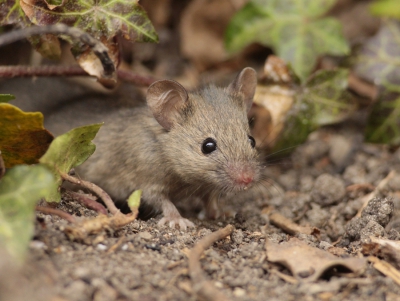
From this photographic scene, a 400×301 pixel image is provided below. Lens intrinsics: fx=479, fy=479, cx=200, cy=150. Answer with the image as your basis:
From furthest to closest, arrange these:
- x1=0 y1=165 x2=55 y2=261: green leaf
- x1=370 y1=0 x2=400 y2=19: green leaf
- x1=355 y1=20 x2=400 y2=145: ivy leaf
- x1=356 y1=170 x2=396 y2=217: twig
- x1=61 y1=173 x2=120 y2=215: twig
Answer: x1=370 y1=0 x2=400 y2=19: green leaf < x1=355 y1=20 x2=400 y2=145: ivy leaf < x1=356 y1=170 x2=396 y2=217: twig < x1=61 y1=173 x2=120 y2=215: twig < x1=0 y1=165 x2=55 y2=261: green leaf

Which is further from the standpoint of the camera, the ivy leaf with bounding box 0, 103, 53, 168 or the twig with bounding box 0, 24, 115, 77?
the ivy leaf with bounding box 0, 103, 53, 168

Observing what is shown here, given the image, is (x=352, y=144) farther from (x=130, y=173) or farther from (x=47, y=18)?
(x=47, y=18)

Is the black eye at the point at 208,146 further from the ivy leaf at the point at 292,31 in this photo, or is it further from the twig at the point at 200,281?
the ivy leaf at the point at 292,31

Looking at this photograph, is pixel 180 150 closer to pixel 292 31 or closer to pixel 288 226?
pixel 288 226

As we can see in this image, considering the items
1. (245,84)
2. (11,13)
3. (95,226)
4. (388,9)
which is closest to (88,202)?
(95,226)

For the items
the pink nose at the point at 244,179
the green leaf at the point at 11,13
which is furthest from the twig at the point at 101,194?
the green leaf at the point at 11,13

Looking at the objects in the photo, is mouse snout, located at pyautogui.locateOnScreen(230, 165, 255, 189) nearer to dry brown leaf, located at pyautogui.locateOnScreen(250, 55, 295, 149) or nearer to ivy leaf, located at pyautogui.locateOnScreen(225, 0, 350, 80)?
dry brown leaf, located at pyautogui.locateOnScreen(250, 55, 295, 149)

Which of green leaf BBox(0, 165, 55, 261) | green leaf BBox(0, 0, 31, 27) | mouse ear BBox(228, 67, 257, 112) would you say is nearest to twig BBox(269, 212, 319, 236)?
mouse ear BBox(228, 67, 257, 112)
